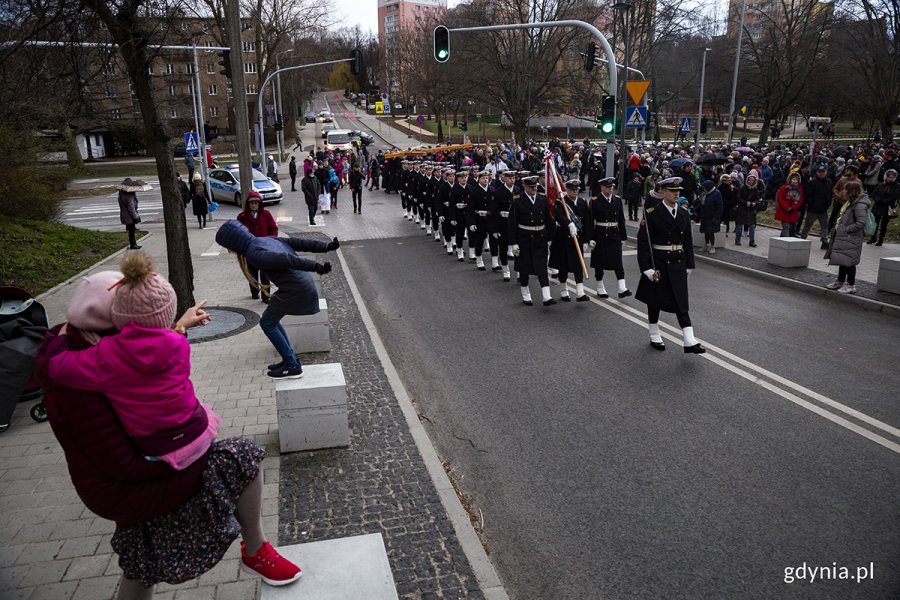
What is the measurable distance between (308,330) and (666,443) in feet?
14.8

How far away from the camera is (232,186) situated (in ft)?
99.1

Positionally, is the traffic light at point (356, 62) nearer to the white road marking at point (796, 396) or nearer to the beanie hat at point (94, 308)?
the white road marking at point (796, 396)

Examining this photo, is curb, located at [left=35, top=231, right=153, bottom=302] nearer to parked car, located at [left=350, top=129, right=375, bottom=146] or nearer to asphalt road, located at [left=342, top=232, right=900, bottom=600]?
asphalt road, located at [left=342, top=232, right=900, bottom=600]

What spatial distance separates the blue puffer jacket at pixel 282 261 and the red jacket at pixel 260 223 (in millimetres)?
3632

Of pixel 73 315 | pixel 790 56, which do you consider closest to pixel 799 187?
pixel 73 315

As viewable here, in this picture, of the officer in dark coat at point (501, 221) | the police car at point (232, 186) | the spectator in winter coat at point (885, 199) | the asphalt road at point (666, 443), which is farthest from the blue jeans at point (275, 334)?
the police car at point (232, 186)

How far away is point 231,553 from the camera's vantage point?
447 cm

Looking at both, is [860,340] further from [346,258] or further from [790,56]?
[790,56]

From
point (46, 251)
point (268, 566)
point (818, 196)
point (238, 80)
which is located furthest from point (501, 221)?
point (268, 566)

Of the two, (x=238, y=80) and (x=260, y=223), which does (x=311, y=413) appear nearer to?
(x=260, y=223)

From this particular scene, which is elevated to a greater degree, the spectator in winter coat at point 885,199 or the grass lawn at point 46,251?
the spectator in winter coat at point 885,199

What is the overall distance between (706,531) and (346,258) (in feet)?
42.2

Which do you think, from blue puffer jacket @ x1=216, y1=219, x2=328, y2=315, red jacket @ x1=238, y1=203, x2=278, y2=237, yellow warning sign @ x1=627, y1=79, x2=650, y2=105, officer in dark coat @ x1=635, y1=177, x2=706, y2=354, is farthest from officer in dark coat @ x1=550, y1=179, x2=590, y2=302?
yellow warning sign @ x1=627, y1=79, x2=650, y2=105

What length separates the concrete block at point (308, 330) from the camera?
28.2 ft
